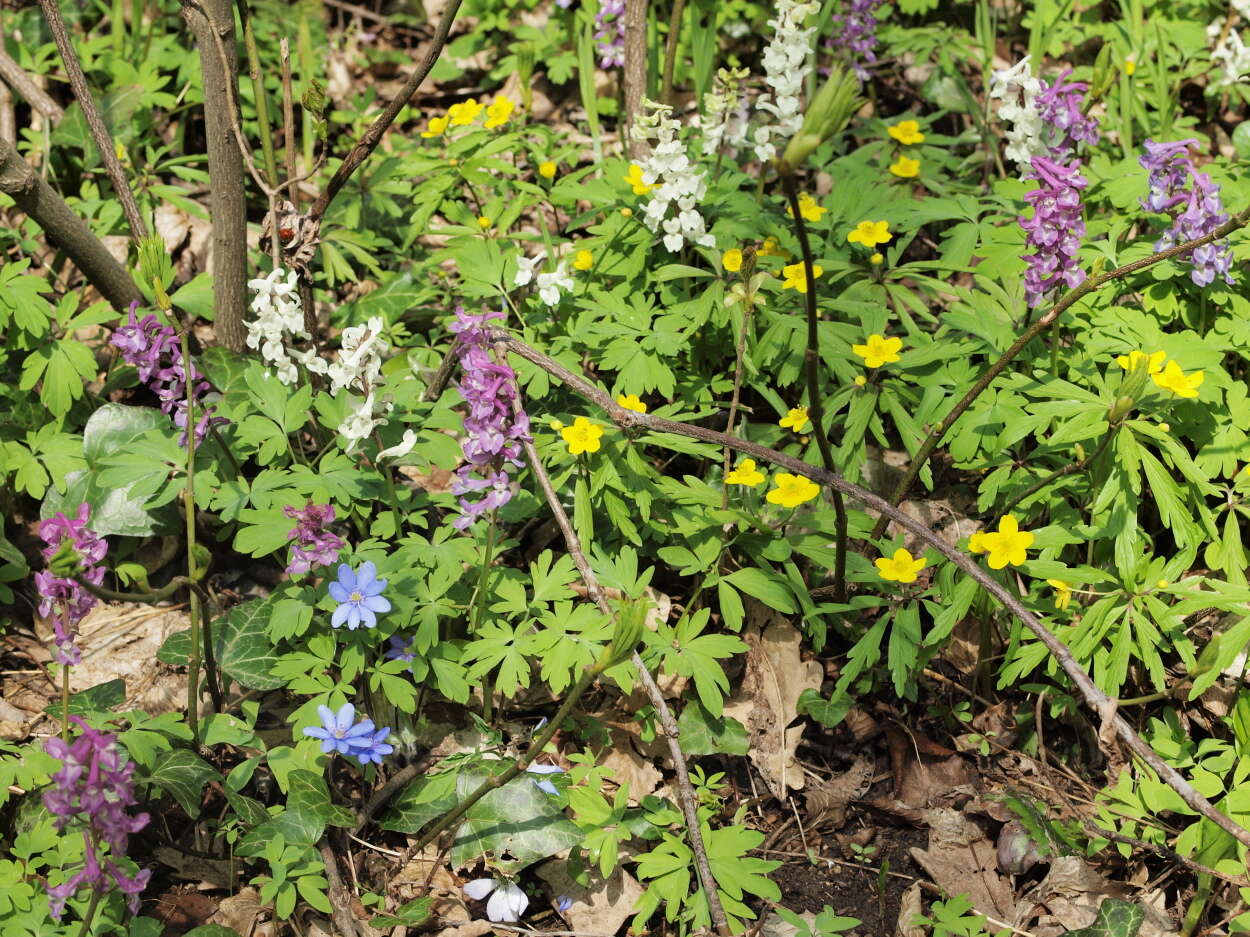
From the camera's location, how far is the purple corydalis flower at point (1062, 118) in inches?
113

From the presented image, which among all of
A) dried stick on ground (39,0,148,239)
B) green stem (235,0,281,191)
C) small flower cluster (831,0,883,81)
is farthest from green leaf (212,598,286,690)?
small flower cluster (831,0,883,81)

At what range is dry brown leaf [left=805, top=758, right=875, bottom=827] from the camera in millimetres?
2807

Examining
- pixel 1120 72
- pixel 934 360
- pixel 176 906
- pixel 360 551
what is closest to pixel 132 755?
pixel 176 906

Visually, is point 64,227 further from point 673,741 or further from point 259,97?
point 673,741

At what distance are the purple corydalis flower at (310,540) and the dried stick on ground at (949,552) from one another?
613mm

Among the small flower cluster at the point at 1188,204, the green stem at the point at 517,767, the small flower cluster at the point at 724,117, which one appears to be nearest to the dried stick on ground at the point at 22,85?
the small flower cluster at the point at 724,117

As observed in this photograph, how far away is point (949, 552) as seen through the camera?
2412 mm

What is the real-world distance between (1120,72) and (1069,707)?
257 cm

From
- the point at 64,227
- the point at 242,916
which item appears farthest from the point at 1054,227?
the point at 64,227

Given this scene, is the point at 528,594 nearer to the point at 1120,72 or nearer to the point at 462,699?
the point at 462,699

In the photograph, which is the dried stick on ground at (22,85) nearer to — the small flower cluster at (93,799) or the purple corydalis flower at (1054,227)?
the small flower cluster at (93,799)

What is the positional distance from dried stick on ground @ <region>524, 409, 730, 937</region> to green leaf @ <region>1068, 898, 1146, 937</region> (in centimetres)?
85

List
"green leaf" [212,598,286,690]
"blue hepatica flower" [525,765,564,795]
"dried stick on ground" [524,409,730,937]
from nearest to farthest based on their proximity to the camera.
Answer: "dried stick on ground" [524,409,730,937] → "blue hepatica flower" [525,765,564,795] → "green leaf" [212,598,286,690]

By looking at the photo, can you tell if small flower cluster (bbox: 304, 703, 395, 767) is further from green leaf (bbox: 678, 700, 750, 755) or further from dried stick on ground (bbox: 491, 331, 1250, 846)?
dried stick on ground (bbox: 491, 331, 1250, 846)
